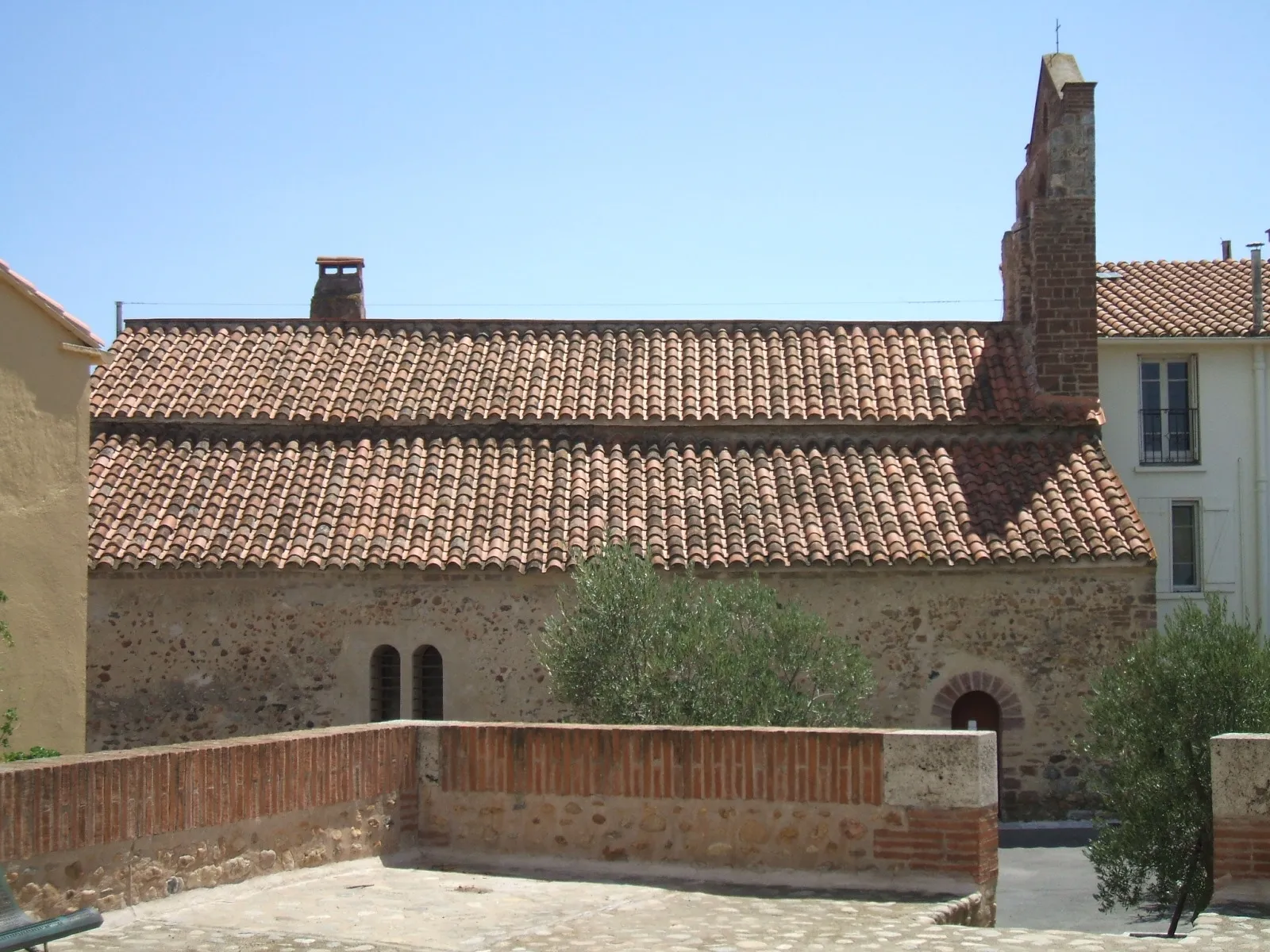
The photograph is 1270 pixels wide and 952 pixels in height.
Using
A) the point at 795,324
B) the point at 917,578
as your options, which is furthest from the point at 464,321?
the point at 917,578

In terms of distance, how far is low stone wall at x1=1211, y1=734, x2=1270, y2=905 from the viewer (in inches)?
325

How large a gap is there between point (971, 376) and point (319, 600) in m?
9.97

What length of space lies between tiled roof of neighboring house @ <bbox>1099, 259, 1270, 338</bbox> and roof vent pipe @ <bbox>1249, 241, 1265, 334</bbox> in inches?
3.6

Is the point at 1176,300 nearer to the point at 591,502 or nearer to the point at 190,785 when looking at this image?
the point at 591,502

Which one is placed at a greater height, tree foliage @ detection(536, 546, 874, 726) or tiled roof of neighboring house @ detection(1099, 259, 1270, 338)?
tiled roof of neighboring house @ detection(1099, 259, 1270, 338)

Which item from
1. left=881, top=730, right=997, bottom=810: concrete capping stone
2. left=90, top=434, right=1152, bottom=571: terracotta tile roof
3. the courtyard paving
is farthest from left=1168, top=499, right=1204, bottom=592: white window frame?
the courtyard paving

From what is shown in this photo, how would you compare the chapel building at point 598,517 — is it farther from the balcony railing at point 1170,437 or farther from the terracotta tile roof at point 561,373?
the balcony railing at point 1170,437

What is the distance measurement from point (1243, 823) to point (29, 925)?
622cm

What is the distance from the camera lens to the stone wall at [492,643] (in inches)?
741

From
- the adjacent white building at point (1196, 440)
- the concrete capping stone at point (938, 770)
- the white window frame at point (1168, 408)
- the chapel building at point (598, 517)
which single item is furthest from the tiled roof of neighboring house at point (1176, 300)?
the concrete capping stone at point (938, 770)

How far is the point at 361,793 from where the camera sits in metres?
9.06

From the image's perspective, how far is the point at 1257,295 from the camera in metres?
26.0

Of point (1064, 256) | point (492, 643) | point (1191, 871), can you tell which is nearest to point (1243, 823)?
point (1191, 871)

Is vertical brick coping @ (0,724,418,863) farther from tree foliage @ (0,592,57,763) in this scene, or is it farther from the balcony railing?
the balcony railing
